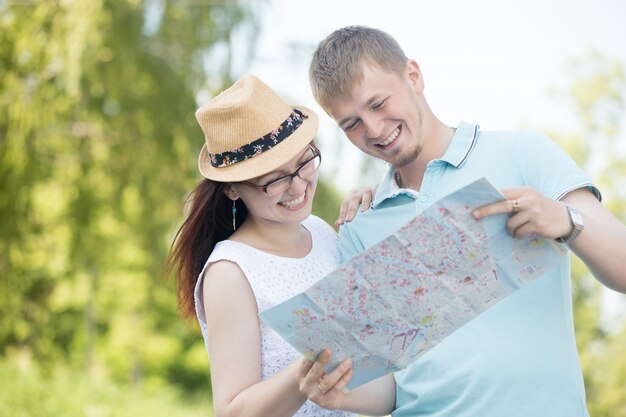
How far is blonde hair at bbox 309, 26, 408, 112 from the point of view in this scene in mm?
2242

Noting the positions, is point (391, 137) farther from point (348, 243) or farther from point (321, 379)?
point (321, 379)

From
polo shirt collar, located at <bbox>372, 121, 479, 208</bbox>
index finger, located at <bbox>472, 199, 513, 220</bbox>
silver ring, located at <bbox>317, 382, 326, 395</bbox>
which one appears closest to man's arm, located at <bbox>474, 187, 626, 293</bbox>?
index finger, located at <bbox>472, 199, 513, 220</bbox>

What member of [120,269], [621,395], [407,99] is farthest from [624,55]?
Answer: [407,99]

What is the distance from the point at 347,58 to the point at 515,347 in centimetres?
91

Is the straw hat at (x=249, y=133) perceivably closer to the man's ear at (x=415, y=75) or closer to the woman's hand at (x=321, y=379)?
the man's ear at (x=415, y=75)

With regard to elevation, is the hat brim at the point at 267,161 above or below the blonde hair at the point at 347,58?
below

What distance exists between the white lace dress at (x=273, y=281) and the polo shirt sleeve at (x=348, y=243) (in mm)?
64

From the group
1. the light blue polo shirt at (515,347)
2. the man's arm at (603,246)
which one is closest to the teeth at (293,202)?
the light blue polo shirt at (515,347)

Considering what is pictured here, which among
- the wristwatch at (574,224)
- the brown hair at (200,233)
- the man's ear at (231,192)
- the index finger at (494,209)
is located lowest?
the brown hair at (200,233)

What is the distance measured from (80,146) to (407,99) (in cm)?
607

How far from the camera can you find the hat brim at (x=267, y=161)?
2061mm

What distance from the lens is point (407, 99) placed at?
226 centimetres

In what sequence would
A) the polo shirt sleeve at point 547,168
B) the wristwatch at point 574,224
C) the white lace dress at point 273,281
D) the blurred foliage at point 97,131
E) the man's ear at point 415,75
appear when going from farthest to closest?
the blurred foliage at point 97,131
the man's ear at point 415,75
the white lace dress at point 273,281
the polo shirt sleeve at point 547,168
the wristwatch at point 574,224

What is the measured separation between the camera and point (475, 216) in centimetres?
167
